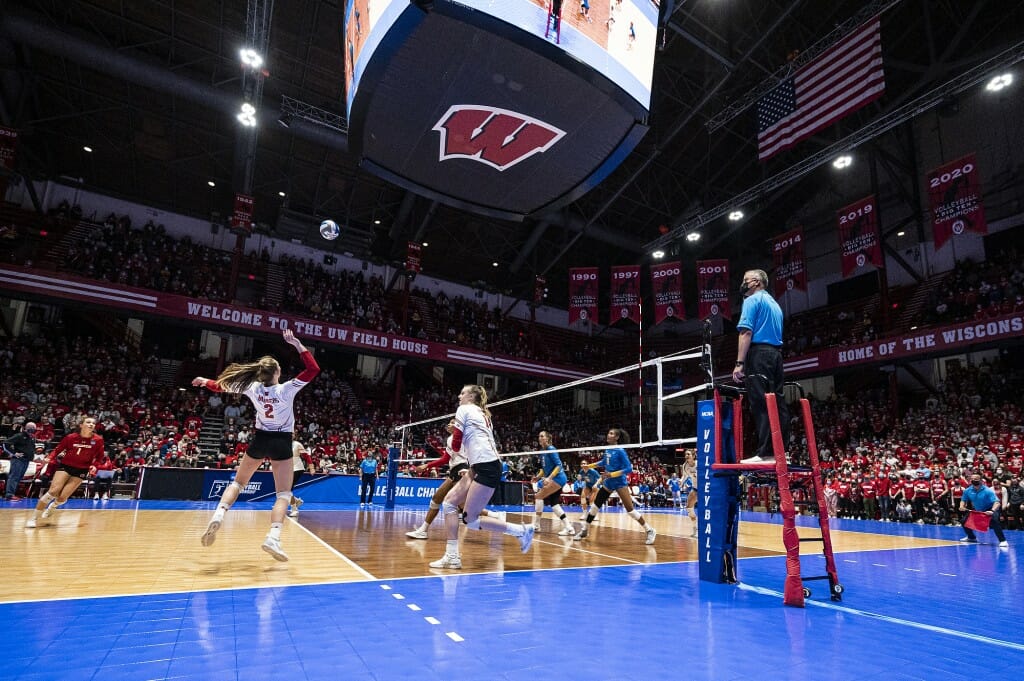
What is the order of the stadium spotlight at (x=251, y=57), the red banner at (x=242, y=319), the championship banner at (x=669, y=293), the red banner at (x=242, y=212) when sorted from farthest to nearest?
the championship banner at (x=669, y=293), the red banner at (x=242, y=212), the red banner at (x=242, y=319), the stadium spotlight at (x=251, y=57)

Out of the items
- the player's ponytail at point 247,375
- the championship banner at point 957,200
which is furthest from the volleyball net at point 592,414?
the player's ponytail at point 247,375

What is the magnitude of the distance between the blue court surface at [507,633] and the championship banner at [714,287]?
21.3 m

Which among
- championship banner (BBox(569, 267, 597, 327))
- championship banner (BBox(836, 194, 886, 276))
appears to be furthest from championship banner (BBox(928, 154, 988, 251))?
championship banner (BBox(569, 267, 597, 327))

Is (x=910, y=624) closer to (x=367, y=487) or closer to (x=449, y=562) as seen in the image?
(x=449, y=562)

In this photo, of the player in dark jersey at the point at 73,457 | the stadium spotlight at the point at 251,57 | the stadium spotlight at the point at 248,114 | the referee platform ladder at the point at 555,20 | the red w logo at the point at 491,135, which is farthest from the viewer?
the stadium spotlight at the point at 248,114

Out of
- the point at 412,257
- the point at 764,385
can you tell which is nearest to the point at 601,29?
the point at 764,385

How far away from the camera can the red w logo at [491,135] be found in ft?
29.8

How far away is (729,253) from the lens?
1344 inches

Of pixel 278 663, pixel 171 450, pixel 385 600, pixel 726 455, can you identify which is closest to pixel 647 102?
pixel 726 455

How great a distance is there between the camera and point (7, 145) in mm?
18656

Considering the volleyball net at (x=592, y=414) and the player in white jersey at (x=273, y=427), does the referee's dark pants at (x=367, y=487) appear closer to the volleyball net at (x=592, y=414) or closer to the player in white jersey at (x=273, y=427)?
the volleyball net at (x=592, y=414)

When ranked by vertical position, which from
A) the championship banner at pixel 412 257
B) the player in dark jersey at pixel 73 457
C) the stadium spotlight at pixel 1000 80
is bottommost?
the player in dark jersey at pixel 73 457

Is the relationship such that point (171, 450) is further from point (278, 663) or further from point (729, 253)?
point (729, 253)

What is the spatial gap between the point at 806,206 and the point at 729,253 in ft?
16.3
